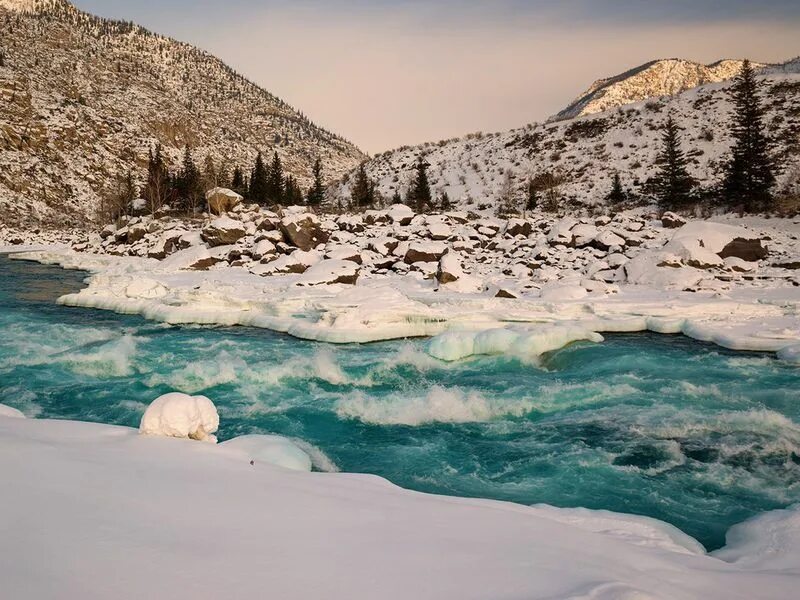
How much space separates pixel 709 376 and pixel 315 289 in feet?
37.7

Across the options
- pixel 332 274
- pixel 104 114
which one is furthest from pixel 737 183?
pixel 104 114

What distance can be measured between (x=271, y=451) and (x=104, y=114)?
9891 centimetres

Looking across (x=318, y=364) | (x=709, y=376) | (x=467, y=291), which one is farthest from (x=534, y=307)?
(x=318, y=364)

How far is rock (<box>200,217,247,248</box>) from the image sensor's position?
26.8 meters

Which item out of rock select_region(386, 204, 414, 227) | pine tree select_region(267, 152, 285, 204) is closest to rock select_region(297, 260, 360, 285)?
rock select_region(386, 204, 414, 227)

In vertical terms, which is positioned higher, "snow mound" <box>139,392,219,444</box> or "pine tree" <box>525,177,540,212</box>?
"pine tree" <box>525,177,540,212</box>

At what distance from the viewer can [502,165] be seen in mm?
45625

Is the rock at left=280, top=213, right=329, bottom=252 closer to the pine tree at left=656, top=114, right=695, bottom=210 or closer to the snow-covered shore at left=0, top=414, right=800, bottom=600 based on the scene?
the pine tree at left=656, top=114, right=695, bottom=210

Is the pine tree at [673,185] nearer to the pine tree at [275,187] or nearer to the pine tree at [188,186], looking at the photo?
the pine tree at [275,187]

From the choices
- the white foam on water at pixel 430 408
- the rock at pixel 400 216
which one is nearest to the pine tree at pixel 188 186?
the rock at pixel 400 216

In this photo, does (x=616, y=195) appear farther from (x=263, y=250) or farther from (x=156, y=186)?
(x=156, y=186)

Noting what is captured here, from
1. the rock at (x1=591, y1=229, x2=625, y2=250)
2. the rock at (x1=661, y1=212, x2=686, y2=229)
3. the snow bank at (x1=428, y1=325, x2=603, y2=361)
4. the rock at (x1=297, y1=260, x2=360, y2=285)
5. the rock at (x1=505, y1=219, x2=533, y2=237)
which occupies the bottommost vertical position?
the snow bank at (x1=428, y1=325, x2=603, y2=361)

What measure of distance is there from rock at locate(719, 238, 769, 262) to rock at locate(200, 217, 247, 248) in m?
21.5

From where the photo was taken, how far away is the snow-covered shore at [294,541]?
2.34 m
